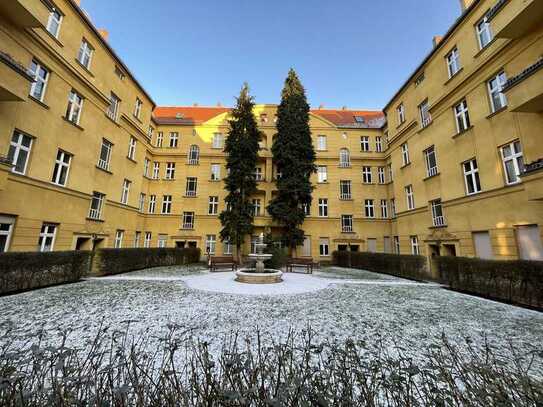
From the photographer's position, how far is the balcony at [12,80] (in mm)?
9609

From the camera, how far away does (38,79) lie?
12.5 meters

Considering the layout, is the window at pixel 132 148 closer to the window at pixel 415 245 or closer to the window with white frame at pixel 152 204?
the window with white frame at pixel 152 204

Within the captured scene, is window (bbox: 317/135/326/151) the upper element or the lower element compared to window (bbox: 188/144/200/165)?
upper

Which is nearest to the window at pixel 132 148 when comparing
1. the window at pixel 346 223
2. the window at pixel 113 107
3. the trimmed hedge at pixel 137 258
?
the window at pixel 113 107

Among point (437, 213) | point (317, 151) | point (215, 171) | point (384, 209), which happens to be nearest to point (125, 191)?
point (215, 171)

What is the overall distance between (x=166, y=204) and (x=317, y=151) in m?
18.1

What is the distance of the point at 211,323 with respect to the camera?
5.79 metres

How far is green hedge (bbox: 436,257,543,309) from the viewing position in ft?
25.7

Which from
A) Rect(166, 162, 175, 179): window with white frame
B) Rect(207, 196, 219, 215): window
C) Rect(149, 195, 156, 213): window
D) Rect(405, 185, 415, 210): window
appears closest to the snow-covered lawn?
Rect(405, 185, 415, 210): window

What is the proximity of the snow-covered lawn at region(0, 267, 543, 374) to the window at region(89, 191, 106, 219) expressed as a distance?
29.3ft

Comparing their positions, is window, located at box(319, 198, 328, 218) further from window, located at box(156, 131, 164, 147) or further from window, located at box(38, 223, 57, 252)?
window, located at box(38, 223, 57, 252)

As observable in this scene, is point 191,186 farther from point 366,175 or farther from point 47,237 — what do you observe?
point 366,175

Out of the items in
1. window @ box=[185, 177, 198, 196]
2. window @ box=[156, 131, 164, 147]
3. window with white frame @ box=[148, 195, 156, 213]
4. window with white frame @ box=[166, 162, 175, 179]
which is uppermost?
window @ box=[156, 131, 164, 147]

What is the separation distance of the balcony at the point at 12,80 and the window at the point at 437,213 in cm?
2486
